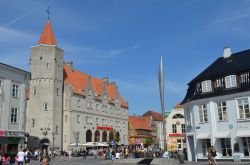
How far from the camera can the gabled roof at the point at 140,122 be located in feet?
Result: 338

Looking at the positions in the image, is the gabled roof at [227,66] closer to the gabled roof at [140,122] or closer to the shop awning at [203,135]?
the shop awning at [203,135]

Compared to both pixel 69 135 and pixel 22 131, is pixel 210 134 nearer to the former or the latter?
pixel 22 131

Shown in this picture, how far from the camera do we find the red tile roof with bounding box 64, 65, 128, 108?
77300 millimetres

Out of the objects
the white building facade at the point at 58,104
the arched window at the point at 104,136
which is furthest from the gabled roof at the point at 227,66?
the arched window at the point at 104,136

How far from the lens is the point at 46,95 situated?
69250 millimetres

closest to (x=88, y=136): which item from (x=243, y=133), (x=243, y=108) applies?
(x=243, y=108)

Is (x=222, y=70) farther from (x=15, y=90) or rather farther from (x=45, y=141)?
(x=45, y=141)

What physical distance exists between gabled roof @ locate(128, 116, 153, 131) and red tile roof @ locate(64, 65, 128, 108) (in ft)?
23.0

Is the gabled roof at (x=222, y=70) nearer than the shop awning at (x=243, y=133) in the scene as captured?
No

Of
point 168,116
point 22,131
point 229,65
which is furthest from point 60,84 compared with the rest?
point 229,65

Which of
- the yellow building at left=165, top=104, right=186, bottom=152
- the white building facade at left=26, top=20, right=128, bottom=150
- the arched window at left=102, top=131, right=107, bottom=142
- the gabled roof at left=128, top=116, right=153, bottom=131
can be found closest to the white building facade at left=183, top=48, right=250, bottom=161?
the yellow building at left=165, top=104, right=186, bottom=152

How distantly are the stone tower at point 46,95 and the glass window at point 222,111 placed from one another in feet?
134

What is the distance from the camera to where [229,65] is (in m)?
35.7

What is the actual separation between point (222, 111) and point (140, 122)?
7562 centimetres
